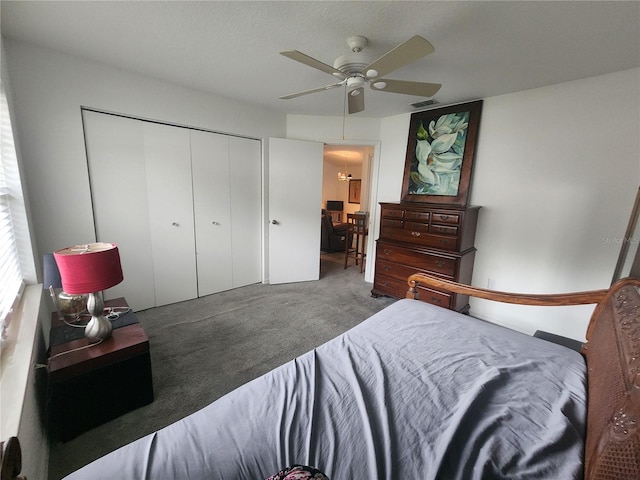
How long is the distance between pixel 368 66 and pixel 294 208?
231cm

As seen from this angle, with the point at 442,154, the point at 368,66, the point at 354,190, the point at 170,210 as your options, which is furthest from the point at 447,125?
the point at 354,190

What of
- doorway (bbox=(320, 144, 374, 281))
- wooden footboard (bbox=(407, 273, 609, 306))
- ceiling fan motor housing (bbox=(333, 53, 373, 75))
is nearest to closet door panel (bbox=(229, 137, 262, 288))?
ceiling fan motor housing (bbox=(333, 53, 373, 75))

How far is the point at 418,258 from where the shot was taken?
9.62 feet

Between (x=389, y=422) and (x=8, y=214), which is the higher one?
(x=8, y=214)

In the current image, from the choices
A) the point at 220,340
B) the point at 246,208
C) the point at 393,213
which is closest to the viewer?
the point at 220,340

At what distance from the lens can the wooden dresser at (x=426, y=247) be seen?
2668 mm

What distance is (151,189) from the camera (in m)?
2.71

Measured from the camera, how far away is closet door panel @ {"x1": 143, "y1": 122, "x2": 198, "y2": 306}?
Answer: 2701 mm

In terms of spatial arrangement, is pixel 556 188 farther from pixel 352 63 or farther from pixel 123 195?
pixel 123 195

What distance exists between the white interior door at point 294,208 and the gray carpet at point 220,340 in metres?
0.29

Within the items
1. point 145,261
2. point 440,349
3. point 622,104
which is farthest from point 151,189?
point 622,104

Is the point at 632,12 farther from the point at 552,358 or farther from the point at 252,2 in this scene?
the point at 252,2

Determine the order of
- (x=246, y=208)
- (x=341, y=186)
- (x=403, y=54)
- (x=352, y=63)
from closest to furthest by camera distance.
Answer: (x=403, y=54)
(x=352, y=63)
(x=246, y=208)
(x=341, y=186)

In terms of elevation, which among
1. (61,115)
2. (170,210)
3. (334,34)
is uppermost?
(334,34)
